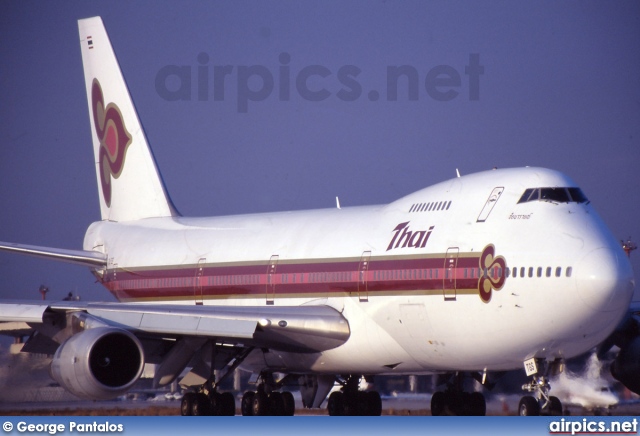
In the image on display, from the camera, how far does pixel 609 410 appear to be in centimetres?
3394

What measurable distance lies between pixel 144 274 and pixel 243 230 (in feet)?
10.7

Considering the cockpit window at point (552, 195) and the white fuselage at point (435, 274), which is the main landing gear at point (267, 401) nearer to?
the white fuselage at point (435, 274)

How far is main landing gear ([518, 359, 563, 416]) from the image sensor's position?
21719 mm

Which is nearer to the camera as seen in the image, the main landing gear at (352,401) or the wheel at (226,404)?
the wheel at (226,404)

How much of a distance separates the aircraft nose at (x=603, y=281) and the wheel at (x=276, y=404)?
34.1ft

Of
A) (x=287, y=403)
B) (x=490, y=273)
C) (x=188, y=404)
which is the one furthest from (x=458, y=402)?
(x=188, y=404)

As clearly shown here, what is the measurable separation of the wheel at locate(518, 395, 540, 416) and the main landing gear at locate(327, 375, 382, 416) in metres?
8.10

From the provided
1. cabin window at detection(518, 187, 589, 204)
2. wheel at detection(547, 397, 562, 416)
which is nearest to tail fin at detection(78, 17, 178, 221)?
cabin window at detection(518, 187, 589, 204)

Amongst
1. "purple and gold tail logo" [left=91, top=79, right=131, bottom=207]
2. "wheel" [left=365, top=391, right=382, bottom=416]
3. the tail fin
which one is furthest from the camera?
"purple and gold tail logo" [left=91, top=79, right=131, bottom=207]

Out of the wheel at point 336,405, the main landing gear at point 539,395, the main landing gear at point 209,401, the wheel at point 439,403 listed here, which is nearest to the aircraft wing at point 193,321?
the main landing gear at point 209,401

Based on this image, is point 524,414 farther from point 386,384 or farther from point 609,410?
point 386,384

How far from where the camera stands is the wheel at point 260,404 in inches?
1129

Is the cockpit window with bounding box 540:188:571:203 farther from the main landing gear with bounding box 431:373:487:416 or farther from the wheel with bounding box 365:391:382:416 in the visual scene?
the wheel with bounding box 365:391:382:416

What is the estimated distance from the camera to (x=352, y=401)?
96.6 feet
